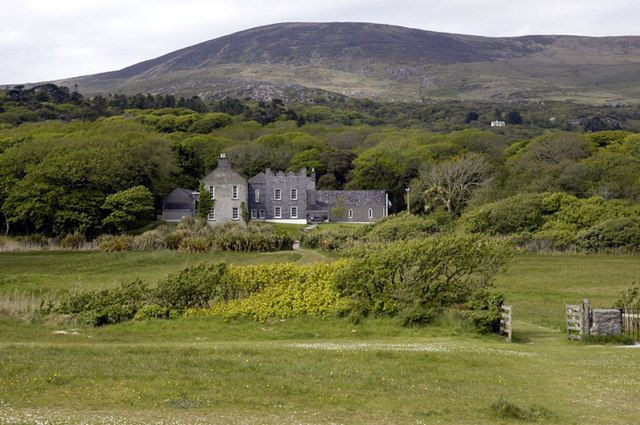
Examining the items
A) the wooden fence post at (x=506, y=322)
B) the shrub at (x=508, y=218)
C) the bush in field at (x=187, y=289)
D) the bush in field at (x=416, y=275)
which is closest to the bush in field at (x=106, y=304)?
the bush in field at (x=187, y=289)

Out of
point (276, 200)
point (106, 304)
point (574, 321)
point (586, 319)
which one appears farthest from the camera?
point (276, 200)

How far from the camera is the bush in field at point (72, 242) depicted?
234 feet

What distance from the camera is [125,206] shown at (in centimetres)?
8300

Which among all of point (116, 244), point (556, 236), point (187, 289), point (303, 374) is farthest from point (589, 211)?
point (303, 374)

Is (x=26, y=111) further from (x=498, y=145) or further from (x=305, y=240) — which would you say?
(x=305, y=240)

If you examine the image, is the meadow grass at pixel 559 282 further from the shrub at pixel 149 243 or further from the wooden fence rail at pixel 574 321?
the shrub at pixel 149 243

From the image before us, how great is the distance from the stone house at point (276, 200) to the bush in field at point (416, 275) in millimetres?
63451

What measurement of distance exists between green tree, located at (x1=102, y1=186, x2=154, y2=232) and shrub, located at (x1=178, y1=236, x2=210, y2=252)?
64.8ft

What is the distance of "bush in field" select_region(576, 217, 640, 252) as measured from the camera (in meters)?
65.2

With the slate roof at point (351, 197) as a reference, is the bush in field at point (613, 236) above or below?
below

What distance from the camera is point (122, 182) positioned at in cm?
8881

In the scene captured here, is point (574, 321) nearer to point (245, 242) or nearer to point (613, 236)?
point (245, 242)

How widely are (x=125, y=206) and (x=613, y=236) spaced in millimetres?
46582

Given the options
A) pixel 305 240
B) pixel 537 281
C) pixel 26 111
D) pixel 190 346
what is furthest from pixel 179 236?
pixel 26 111
